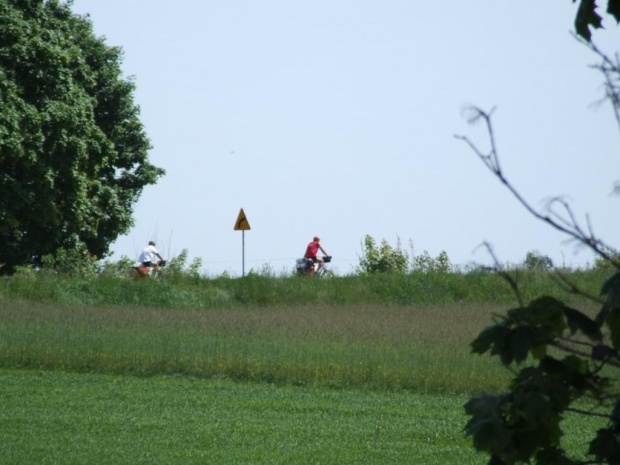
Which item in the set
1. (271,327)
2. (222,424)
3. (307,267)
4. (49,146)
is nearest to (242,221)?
(307,267)

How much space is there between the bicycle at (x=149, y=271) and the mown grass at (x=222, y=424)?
13487mm

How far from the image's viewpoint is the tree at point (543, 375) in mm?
2814

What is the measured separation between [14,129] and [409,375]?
1826 centimetres

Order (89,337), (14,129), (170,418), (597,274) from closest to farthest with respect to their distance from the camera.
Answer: (170,418), (89,337), (597,274), (14,129)

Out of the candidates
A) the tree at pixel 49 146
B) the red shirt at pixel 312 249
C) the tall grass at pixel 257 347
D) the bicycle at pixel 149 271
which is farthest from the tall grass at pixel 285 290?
the tree at pixel 49 146

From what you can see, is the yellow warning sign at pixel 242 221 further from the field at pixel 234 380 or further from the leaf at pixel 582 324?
the leaf at pixel 582 324

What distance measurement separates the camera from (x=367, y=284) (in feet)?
89.7

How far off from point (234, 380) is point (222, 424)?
4140 mm

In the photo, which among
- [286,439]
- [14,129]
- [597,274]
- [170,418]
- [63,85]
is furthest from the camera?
[63,85]

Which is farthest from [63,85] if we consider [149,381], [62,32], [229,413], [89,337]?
[229,413]

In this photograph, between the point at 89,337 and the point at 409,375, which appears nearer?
the point at 409,375

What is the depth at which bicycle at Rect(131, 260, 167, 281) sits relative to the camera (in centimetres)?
2773

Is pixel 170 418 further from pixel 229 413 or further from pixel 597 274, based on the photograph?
pixel 597 274

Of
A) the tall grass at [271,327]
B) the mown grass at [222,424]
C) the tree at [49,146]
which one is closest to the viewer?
the mown grass at [222,424]
